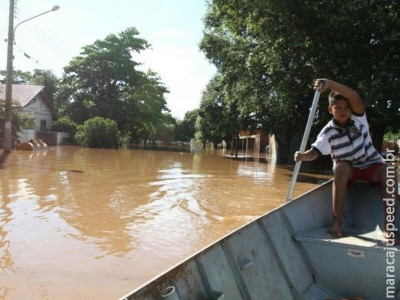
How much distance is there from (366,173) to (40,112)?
1532 inches

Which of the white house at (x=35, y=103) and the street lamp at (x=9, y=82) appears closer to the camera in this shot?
the street lamp at (x=9, y=82)

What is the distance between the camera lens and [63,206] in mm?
8195

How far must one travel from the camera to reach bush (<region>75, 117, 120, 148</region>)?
33.9 metres

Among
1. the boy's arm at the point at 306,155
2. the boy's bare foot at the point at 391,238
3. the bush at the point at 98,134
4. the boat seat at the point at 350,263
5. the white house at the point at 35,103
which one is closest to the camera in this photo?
the boat seat at the point at 350,263

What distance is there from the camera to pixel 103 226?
676 cm

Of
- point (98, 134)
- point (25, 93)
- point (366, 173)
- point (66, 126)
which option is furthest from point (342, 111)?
point (66, 126)

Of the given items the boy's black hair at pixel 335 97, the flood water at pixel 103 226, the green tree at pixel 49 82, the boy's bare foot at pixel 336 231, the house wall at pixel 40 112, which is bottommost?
the flood water at pixel 103 226

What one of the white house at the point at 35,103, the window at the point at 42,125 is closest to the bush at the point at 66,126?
the window at the point at 42,125

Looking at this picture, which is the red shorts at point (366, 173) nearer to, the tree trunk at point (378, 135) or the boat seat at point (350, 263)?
the boat seat at point (350, 263)

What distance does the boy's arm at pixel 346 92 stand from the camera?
152 inches

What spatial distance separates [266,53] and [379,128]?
20.4 feet

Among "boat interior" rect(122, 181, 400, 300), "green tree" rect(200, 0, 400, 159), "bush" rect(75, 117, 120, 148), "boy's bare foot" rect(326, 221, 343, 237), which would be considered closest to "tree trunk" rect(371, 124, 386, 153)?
"green tree" rect(200, 0, 400, 159)

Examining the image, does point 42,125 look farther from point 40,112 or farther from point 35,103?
point 35,103

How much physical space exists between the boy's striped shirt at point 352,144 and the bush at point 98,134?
3127 centimetres
